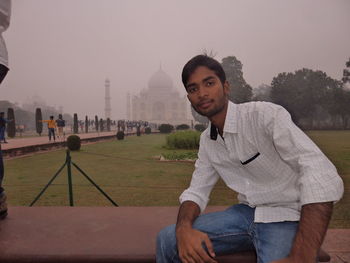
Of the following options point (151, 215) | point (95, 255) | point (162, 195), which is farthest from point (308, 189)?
point (162, 195)

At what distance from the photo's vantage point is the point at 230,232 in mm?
1150

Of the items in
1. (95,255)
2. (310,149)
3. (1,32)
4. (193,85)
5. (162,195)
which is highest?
(1,32)

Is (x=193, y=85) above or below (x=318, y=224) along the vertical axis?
above

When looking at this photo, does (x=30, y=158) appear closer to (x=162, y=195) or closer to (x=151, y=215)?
(x=162, y=195)

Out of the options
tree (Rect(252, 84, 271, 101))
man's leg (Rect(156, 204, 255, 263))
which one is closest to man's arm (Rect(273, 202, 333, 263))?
man's leg (Rect(156, 204, 255, 263))

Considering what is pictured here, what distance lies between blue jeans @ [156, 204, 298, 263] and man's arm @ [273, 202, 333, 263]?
0.40 ft

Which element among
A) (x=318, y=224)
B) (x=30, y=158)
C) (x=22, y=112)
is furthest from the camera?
(x=22, y=112)

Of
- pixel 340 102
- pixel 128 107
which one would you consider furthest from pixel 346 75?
pixel 128 107

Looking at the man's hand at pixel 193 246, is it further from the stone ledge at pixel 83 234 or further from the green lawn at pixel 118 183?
the green lawn at pixel 118 183

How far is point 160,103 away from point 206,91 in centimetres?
5982

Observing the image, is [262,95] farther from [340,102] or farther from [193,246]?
[193,246]

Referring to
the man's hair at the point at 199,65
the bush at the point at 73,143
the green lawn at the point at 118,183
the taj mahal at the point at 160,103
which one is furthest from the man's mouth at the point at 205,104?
the taj mahal at the point at 160,103

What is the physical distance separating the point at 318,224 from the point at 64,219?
1248mm

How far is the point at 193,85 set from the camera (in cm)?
123
